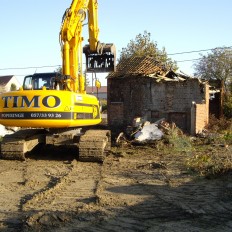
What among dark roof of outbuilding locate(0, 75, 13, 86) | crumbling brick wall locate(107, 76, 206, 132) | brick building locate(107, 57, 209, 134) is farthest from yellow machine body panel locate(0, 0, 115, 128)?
dark roof of outbuilding locate(0, 75, 13, 86)

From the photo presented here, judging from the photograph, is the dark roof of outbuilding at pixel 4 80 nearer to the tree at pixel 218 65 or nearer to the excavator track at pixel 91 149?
the tree at pixel 218 65

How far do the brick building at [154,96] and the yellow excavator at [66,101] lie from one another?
8.55m

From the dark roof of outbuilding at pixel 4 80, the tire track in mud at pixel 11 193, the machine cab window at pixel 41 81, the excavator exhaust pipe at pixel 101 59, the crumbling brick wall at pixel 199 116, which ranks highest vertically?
the dark roof of outbuilding at pixel 4 80

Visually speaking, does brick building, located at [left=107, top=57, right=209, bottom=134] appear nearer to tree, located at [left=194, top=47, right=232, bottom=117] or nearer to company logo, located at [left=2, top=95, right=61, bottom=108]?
company logo, located at [left=2, top=95, right=61, bottom=108]

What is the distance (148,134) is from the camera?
56.3 feet

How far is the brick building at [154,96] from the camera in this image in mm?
21498

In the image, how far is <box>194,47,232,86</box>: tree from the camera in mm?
43969

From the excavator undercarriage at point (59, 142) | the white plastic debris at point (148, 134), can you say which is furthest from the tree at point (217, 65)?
the excavator undercarriage at point (59, 142)

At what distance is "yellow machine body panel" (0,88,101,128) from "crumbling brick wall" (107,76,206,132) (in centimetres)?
1080

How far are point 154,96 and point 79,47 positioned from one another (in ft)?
33.6

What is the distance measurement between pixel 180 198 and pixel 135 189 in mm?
1162

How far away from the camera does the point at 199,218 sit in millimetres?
6062

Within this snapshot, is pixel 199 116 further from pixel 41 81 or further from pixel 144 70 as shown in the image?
pixel 41 81

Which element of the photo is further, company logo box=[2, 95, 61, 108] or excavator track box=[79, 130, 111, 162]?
excavator track box=[79, 130, 111, 162]
